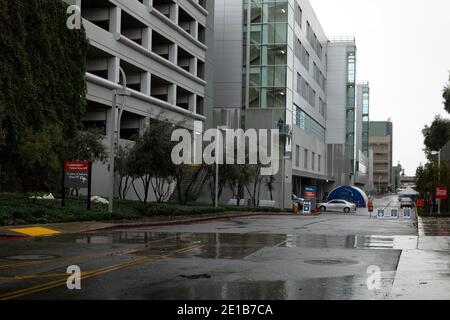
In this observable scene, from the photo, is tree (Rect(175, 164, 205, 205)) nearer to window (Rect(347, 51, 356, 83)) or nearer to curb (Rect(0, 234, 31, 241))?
curb (Rect(0, 234, 31, 241))

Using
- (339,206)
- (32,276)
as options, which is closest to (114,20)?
(339,206)

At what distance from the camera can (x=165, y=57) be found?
52.0 meters

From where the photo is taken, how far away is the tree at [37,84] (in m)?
27.4

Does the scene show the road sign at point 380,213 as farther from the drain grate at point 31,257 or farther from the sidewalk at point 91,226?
the drain grate at point 31,257

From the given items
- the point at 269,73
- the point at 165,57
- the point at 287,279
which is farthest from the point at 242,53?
the point at 287,279

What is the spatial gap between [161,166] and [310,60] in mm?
53035

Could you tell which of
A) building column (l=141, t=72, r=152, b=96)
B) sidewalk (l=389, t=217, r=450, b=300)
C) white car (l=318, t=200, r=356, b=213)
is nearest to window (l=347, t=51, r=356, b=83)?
white car (l=318, t=200, r=356, b=213)

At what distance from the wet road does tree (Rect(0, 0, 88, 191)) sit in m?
9.34

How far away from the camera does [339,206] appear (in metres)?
63.1

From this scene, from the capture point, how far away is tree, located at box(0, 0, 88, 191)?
2744 centimetres

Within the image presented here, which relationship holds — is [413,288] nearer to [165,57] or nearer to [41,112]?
[41,112]

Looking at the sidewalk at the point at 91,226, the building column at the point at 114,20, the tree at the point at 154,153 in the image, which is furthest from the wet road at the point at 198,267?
the building column at the point at 114,20

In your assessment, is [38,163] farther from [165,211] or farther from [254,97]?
[254,97]

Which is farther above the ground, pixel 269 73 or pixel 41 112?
pixel 269 73
